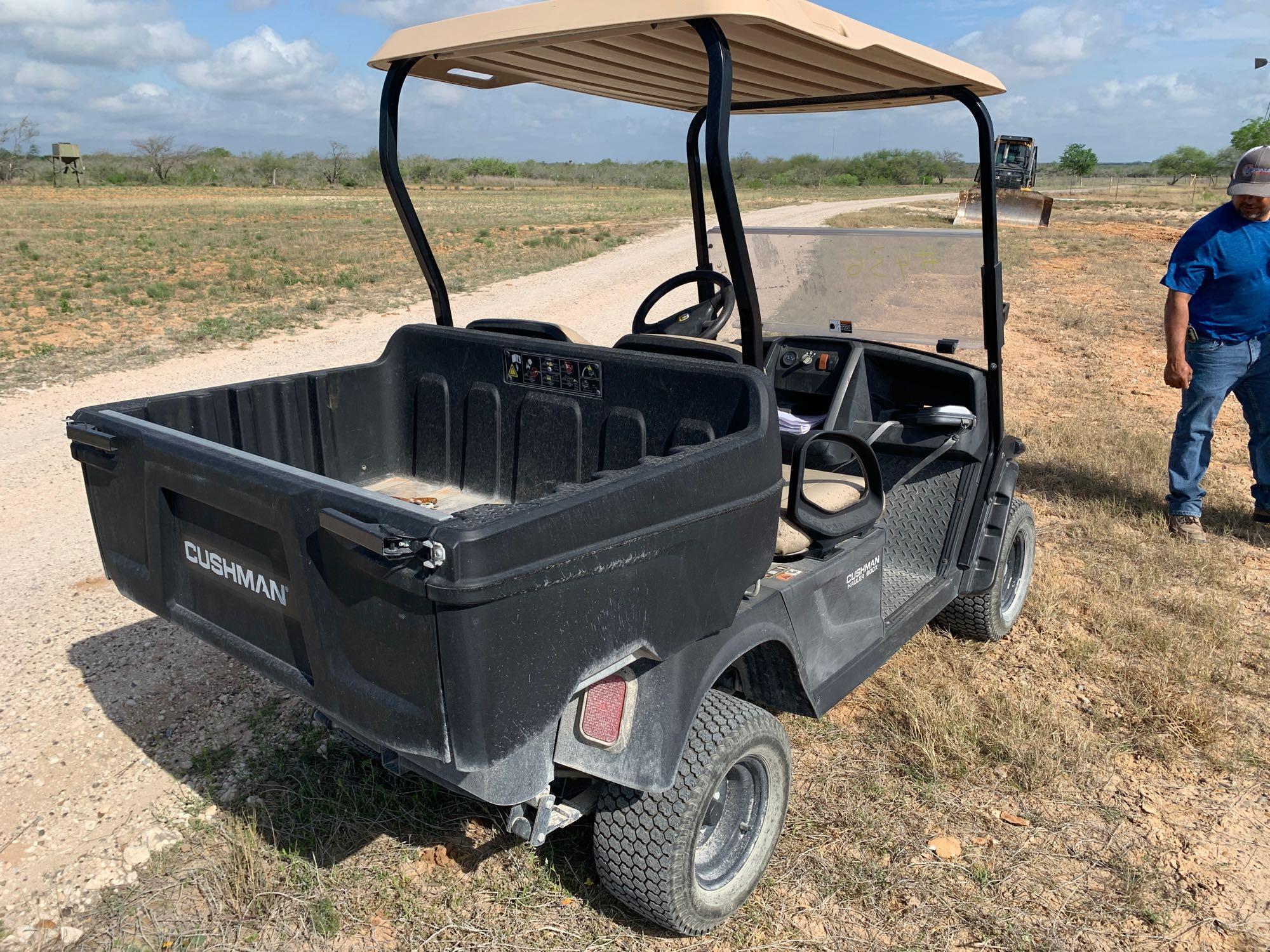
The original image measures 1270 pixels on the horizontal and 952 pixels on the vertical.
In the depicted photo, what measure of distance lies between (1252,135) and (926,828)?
69.4 m

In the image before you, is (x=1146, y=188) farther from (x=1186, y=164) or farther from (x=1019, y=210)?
(x=1019, y=210)

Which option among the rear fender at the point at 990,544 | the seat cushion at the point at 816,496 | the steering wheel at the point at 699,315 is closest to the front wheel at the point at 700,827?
the seat cushion at the point at 816,496

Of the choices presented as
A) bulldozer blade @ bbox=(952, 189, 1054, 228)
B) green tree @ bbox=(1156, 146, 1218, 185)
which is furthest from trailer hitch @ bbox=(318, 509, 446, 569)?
green tree @ bbox=(1156, 146, 1218, 185)

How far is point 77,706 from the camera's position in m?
3.26

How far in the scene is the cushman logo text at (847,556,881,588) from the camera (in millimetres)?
2755

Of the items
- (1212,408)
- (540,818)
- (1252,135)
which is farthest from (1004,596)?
(1252,135)

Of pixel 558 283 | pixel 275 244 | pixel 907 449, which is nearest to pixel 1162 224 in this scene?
pixel 558 283

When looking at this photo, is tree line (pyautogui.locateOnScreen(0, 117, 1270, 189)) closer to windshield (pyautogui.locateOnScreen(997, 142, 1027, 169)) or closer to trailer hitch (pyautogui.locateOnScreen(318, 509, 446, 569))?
windshield (pyautogui.locateOnScreen(997, 142, 1027, 169))

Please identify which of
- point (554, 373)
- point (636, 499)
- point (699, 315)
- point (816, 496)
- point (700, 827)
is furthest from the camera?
point (699, 315)

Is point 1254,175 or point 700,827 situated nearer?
point 700,827

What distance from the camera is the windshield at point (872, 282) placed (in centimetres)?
360

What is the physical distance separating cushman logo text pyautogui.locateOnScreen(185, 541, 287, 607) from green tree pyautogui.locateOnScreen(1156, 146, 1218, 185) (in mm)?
92338

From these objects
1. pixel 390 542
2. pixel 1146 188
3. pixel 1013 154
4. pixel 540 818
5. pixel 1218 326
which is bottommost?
pixel 540 818

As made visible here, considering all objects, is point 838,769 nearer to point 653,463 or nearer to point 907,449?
point 907,449
